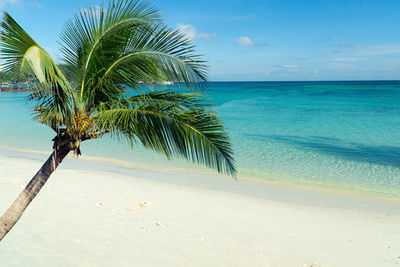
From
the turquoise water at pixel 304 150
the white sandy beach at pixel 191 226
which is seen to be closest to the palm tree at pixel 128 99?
the white sandy beach at pixel 191 226

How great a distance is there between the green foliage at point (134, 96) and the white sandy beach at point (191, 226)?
1.90 m

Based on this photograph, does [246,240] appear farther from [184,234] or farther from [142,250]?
[142,250]

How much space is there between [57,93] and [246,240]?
359 centimetres

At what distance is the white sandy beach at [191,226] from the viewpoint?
184 inches

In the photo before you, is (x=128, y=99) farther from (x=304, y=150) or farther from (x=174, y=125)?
(x=304, y=150)

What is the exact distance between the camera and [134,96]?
11.7 feet

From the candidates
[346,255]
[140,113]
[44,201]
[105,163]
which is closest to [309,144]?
[105,163]

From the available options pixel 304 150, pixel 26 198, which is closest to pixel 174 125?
pixel 26 198

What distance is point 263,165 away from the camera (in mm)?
11633

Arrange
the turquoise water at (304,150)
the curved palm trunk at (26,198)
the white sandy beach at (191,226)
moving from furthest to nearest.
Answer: the turquoise water at (304,150) < the white sandy beach at (191,226) < the curved palm trunk at (26,198)

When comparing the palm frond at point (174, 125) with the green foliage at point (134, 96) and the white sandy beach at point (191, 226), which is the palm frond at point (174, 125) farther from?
the white sandy beach at point (191, 226)

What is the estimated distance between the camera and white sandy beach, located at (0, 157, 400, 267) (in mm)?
4664

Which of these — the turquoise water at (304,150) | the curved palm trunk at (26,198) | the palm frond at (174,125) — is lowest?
the turquoise water at (304,150)

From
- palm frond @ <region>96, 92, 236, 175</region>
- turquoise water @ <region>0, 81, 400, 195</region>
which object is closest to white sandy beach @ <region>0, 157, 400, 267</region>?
turquoise water @ <region>0, 81, 400, 195</region>
